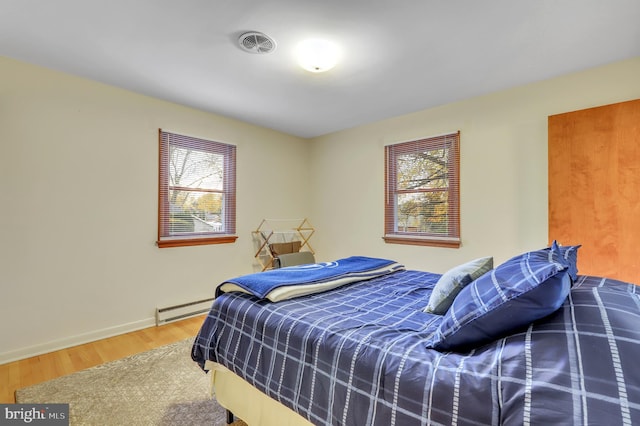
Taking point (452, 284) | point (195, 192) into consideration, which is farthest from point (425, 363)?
point (195, 192)

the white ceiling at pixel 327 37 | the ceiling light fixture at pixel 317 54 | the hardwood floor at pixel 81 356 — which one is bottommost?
the hardwood floor at pixel 81 356

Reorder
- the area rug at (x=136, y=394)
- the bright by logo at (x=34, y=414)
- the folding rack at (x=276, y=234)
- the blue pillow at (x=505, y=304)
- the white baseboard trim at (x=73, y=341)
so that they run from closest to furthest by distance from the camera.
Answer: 1. the blue pillow at (x=505, y=304)
2. the bright by logo at (x=34, y=414)
3. the area rug at (x=136, y=394)
4. the white baseboard trim at (x=73, y=341)
5. the folding rack at (x=276, y=234)

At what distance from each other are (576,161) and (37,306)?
4.63m

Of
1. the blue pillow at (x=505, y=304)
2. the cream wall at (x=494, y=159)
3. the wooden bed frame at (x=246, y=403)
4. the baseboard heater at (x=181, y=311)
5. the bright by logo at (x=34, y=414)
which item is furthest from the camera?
the baseboard heater at (x=181, y=311)

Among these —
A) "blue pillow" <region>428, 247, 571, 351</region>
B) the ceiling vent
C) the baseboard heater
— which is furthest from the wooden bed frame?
the ceiling vent

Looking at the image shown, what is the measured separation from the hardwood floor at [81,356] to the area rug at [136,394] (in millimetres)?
129

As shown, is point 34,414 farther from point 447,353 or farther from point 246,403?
point 447,353

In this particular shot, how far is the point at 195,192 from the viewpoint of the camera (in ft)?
11.1

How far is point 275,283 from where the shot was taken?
64.7 inches

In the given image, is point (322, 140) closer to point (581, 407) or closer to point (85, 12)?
point (85, 12)

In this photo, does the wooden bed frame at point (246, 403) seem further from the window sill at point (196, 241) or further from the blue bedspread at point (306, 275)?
the window sill at point (196, 241)

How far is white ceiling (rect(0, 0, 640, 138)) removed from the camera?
5.60 ft

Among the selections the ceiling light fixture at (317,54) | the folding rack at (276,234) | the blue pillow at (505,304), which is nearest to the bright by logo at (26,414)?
the blue pillow at (505,304)

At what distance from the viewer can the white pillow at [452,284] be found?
138 centimetres
